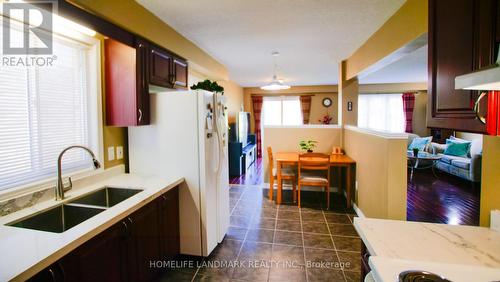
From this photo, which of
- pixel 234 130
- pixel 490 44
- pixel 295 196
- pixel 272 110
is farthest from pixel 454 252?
pixel 272 110

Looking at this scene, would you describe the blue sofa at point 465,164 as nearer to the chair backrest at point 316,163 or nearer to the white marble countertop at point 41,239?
the chair backrest at point 316,163

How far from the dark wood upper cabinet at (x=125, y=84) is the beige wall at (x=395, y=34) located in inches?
92.5

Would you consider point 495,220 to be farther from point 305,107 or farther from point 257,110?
point 257,110

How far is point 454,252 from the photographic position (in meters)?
1.07

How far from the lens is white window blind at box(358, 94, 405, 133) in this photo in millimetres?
7688

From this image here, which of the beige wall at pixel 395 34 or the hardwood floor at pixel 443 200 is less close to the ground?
the beige wall at pixel 395 34

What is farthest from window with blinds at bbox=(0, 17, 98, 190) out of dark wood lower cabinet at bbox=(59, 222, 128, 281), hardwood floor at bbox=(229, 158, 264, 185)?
hardwood floor at bbox=(229, 158, 264, 185)

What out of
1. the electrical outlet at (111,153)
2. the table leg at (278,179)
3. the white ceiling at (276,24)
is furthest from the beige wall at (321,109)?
the electrical outlet at (111,153)

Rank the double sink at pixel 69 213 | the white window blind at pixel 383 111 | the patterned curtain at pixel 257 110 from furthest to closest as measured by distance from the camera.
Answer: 1. the patterned curtain at pixel 257 110
2. the white window blind at pixel 383 111
3. the double sink at pixel 69 213

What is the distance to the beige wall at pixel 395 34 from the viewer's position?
204cm

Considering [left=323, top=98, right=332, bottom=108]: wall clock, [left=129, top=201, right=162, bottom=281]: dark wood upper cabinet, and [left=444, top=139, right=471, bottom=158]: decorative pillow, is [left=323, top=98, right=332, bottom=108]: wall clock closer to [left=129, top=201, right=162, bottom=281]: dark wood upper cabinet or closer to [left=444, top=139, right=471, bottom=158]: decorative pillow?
[left=444, top=139, right=471, bottom=158]: decorative pillow

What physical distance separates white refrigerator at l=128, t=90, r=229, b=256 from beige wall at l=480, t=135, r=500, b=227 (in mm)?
1901

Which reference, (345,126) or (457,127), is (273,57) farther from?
(457,127)

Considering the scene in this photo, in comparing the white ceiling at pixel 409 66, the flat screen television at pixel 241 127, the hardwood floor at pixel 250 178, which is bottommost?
the hardwood floor at pixel 250 178
